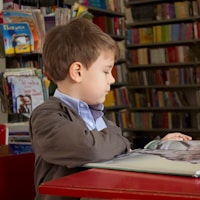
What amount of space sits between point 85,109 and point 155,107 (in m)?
4.97

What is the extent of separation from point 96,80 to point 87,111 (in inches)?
3.6

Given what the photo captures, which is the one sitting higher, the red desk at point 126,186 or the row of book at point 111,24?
the row of book at point 111,24

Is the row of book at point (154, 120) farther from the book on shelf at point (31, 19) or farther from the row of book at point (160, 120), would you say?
the book on shelf at point (31, 19)

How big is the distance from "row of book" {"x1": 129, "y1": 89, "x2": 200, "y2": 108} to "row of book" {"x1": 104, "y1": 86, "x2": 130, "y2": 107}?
40 centimetres

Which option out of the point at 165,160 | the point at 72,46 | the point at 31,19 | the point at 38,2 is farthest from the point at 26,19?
the point at 165,160

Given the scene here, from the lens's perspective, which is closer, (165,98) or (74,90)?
(74,90)

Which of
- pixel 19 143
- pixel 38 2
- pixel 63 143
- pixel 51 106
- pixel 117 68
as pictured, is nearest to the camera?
pixel 63 143

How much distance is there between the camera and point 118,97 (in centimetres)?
574

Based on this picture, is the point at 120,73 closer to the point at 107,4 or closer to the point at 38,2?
the point at 107,4

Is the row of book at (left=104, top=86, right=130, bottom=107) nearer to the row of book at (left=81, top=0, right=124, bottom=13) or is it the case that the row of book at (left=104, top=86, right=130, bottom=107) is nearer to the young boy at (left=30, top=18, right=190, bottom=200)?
the row of book at (left=81, top=0, right=124, bottom=13)

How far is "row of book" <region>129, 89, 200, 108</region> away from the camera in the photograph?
6031 mm

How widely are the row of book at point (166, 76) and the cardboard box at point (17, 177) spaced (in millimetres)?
4732

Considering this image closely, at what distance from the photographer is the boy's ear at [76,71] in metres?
1.24

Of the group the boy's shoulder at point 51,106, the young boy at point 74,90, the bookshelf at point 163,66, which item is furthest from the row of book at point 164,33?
the boy's shoulder at point 51,106
